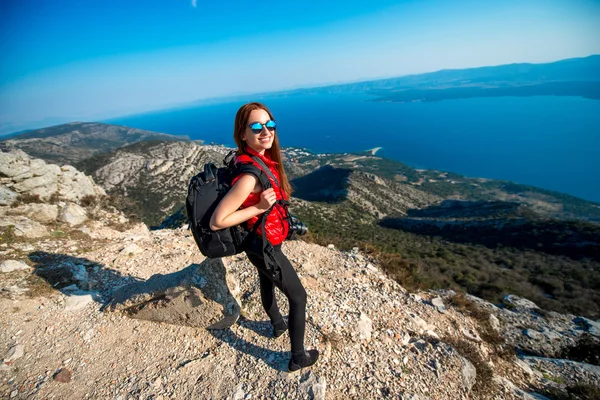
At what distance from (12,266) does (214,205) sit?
5637 mm

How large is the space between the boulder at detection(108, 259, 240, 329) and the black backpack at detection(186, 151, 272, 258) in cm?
169

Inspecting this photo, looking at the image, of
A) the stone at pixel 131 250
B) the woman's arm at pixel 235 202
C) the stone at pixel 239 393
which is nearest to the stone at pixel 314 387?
the stone at pixel 239 393

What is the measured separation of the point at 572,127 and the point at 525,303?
781 feet

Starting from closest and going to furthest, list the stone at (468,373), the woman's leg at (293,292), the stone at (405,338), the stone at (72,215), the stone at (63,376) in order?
the woman's leg at (293,292) < the stone at (63,376) < the stone at (468,373) < the stone at (405,338) < the stone at (72,215)

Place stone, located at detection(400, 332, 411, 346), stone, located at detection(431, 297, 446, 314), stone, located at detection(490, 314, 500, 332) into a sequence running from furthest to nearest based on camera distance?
stone, located at detection(490, 314, 500, 332)
stone, located at detection(431, 297, 446, 314)
stone, located at detection(400, 332, 411, 346)

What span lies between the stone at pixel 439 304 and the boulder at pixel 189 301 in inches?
188

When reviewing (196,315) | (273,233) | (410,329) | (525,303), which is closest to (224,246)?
(273,233)

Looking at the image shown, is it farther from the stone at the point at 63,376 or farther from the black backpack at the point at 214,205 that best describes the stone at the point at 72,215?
the black backpack at the point at 214,205

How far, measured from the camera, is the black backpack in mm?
2547

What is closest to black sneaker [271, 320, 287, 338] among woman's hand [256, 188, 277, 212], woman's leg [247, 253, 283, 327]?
woman's leg [247, 253, 283, 327]

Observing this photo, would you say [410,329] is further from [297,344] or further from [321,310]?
[297,344]

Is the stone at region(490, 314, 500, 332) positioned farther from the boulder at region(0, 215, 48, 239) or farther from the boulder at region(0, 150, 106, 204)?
the boulder at region(0, 150, 106, 204)

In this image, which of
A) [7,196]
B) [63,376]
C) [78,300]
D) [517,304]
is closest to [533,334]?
[517,304]

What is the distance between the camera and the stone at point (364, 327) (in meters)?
4.27
